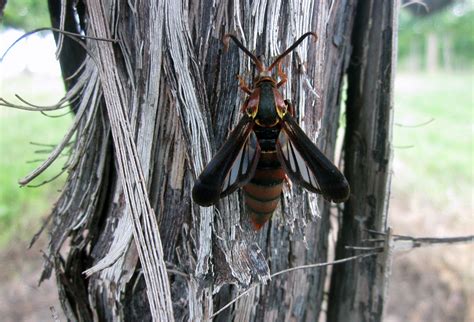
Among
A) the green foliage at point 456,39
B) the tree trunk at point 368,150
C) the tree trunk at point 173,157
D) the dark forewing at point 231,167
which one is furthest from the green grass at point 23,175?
the green foliage at point 456,39

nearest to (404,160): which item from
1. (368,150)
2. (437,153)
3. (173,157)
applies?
(437,153)

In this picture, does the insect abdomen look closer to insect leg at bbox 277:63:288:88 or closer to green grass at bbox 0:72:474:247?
insect leg at bbox 277:63:288:88

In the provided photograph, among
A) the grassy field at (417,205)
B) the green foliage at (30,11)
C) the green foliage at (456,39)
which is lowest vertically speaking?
the grassy field at (417,205)

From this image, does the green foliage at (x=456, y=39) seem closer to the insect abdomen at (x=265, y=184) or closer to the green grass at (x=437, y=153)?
the green grass at (x=437, y=153)

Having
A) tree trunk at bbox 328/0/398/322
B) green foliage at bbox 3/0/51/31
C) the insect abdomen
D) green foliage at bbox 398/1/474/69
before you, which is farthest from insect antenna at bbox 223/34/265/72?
green foliage at bbox 398/1/474/69

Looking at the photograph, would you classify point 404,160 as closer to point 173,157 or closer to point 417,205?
point 417,205

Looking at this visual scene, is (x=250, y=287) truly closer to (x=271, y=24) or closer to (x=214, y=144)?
(x=214, y=144)
